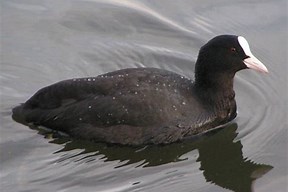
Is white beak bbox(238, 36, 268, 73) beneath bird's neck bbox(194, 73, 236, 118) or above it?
above

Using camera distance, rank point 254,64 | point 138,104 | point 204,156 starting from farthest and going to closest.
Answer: point 254,64
point 204,156
point 138,104

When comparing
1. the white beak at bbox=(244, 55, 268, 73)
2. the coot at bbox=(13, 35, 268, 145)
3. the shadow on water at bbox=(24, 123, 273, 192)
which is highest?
the white beak at bbox=(244, 55, 268, 73)

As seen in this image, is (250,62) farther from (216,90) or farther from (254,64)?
(216,90)

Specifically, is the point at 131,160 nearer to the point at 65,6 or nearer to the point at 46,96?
the point at 46,96

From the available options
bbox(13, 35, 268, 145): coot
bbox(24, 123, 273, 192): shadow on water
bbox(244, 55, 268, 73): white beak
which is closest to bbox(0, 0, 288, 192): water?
bbox(24, 123, 273, 192): shadow on water

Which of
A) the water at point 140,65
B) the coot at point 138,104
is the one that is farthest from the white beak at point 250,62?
the water at point 140,65

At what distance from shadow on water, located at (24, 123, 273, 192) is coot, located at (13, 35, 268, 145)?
0.07 meters

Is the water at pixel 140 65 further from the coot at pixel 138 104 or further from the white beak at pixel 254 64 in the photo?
the white beak at pixel 254 64

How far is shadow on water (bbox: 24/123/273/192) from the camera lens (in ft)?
25.3

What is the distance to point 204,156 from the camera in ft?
26.1

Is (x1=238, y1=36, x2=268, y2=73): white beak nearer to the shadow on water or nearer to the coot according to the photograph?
the coot

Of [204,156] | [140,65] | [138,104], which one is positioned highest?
[140,65]

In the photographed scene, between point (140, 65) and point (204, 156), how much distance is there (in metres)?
1.48

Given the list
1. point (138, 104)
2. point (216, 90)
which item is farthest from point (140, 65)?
point (138, 104)
